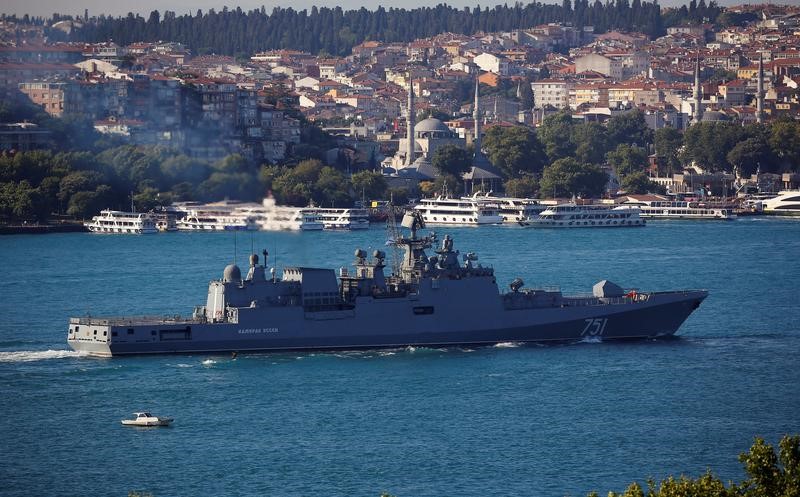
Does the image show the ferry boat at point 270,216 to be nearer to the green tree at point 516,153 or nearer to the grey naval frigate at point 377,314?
the grey naval frigate at point 377,314

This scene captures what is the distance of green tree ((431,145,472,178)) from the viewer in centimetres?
8863

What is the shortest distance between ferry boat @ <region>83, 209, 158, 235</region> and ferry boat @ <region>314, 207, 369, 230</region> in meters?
6.76

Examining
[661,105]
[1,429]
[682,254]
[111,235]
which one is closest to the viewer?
[1,429]

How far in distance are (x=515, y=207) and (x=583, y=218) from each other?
3552 mm

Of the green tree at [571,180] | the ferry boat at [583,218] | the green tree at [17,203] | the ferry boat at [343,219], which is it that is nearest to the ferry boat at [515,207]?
the ferry boat at [583,218]

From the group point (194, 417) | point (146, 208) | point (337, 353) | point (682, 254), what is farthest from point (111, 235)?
point (194, 417)

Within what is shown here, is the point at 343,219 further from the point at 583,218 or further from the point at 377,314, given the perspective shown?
the point at 377,314

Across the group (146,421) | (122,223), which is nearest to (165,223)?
(122,223)

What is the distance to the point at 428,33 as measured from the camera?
592 feet

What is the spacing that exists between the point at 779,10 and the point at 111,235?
11789cm

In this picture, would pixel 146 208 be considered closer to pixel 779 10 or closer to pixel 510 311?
pixel 510 311

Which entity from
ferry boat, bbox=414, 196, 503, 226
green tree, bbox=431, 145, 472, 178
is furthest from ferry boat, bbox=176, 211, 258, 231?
green tree, bbox=431, 145, 472, 178

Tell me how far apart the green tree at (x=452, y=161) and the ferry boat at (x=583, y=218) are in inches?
559

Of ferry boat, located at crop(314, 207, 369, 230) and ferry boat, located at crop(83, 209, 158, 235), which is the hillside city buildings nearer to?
ferry boat, located at crop(314, 207, 369, 230)
